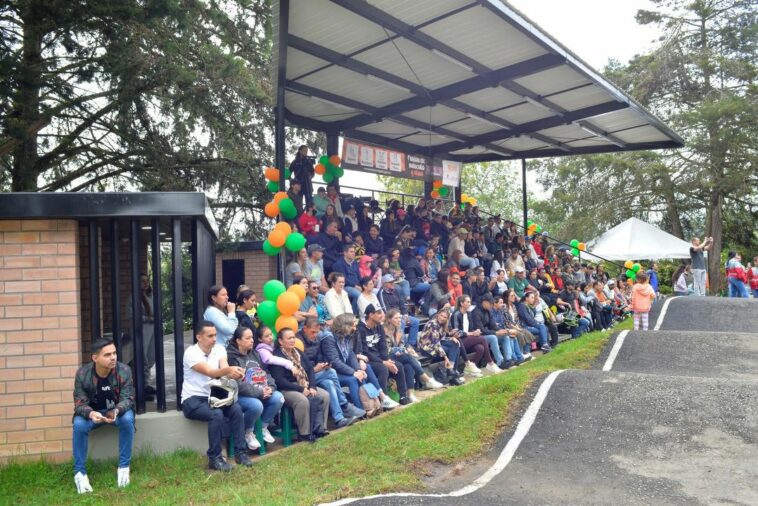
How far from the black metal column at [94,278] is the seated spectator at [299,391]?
76.0 inches

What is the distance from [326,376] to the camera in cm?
721

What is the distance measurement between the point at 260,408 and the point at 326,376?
1.25 metres

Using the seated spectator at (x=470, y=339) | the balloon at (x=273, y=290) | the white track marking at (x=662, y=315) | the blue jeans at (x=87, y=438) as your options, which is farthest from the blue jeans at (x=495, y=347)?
the blue jeans at (x=87, y=438)

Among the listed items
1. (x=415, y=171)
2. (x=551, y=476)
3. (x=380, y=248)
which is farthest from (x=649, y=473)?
(x=415, y=171)

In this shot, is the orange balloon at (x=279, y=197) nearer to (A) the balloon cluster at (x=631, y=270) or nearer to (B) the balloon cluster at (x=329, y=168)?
(B) the balloon cluster at (x=329, y=168)

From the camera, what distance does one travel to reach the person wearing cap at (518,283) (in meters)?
13.1

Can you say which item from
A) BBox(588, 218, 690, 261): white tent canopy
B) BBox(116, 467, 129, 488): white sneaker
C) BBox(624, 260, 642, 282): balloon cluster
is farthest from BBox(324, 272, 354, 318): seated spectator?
BBox(588, 218, 690, 261): white tent canopy

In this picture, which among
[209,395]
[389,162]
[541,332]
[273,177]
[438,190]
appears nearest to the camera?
[209,395]

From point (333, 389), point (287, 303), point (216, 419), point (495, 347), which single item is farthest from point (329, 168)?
point (216, 419)

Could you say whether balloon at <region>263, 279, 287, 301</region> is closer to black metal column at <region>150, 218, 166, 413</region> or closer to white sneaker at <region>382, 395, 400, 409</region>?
black metal column at <region>150, 218, 166, 413</region>

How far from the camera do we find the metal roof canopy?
865 centimetres

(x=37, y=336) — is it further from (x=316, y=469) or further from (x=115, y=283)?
(x=316, y=469)

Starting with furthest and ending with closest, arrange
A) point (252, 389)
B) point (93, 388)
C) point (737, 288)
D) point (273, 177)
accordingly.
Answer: point (737, 288) → point (273, 177) → point (252, 389) → point (93, 388)

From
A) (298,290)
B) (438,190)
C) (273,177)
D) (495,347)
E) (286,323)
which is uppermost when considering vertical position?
(438,190)
